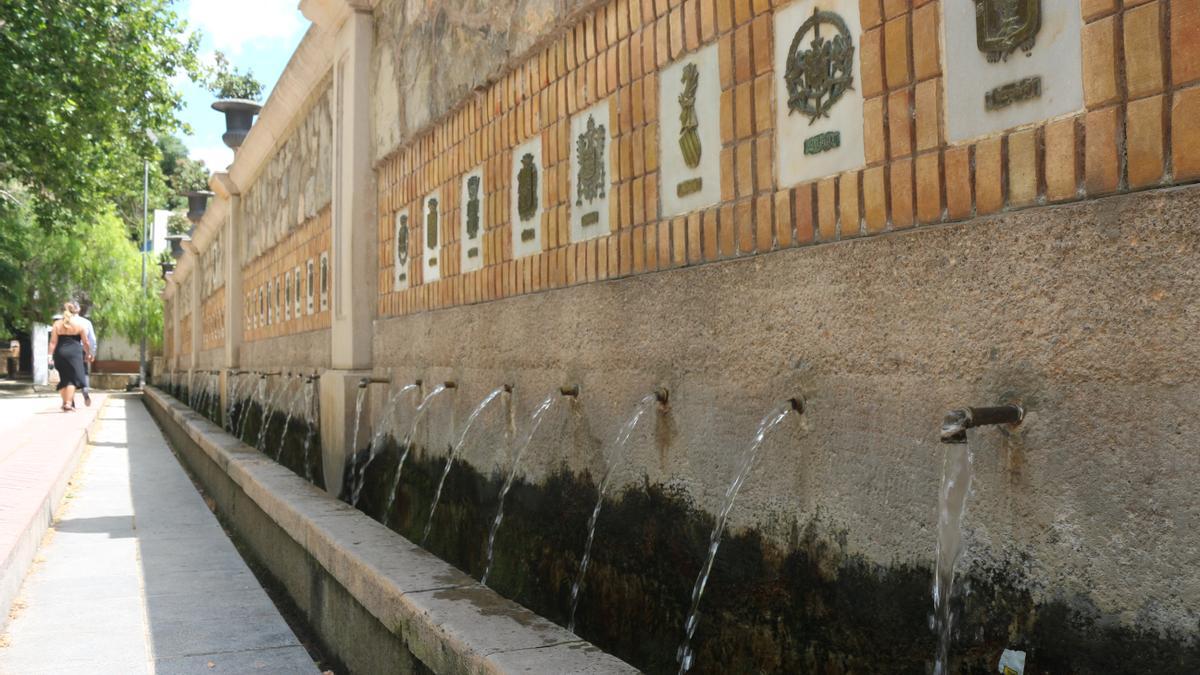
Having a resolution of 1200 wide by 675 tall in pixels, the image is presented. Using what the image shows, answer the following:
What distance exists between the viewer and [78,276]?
96.0 ft

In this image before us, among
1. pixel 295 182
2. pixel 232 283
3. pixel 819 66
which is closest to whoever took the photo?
pixel 819 66

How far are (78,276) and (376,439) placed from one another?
90.4 ft

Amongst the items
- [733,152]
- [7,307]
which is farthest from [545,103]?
[7,307]

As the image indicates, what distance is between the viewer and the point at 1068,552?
63.9 inches

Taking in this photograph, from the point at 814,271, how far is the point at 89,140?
17.8m

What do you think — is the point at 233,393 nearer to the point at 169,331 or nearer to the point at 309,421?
the point at 309,421

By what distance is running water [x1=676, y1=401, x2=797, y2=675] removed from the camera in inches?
90.0

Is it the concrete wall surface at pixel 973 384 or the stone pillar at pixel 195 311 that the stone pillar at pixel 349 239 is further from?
the stone pillar at pixel 195 311

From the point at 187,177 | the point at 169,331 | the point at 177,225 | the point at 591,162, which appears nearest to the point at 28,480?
the point at 591,162

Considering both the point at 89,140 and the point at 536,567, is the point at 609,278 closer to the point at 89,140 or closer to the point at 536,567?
Result: the point at 536,567

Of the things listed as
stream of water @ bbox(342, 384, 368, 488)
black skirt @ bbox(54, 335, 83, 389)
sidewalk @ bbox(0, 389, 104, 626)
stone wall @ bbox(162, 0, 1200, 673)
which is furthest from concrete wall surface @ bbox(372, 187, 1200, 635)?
black skirt @ bbox(54, 335, 83, 389)

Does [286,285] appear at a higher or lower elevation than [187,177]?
lower

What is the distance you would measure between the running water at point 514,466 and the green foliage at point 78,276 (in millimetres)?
25515

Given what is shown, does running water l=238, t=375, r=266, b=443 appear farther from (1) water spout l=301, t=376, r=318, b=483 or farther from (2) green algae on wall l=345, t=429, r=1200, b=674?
(2) green algae on wall l=345, t=429, r=1200, b=674
